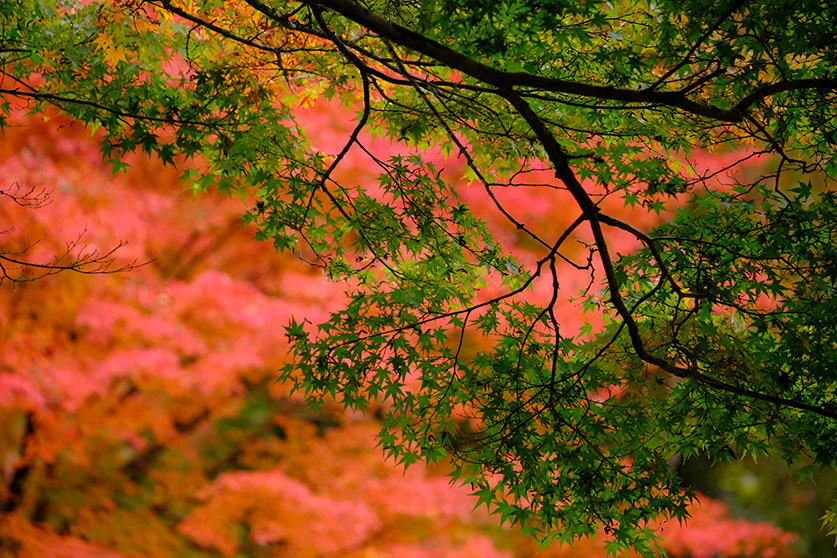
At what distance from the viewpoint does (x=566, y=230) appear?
2.40 m

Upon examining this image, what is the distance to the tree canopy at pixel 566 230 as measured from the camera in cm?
231

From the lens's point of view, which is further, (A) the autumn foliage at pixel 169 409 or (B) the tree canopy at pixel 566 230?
(A) the autumn foliage at pixel 169 409

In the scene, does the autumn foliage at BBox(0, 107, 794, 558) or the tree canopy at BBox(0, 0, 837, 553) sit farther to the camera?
the autumn foliage at BBox(0, 107, 794, 558)

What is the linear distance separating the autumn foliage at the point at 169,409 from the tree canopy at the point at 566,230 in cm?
246

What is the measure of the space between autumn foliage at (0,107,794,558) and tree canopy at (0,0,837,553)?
246 centimetres

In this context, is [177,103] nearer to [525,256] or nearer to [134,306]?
[134,306]

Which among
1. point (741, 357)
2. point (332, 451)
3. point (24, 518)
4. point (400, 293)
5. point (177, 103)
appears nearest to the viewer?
point (741, 357)

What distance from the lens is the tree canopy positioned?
2.31 meters

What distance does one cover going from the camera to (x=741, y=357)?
2.53 m

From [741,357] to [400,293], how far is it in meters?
1.31

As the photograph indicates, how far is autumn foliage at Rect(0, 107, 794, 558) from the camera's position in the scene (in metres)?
5.40

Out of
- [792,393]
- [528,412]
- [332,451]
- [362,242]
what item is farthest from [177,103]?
[332,451]

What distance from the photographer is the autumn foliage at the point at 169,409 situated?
213 inches

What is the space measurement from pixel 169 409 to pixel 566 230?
188 inches
